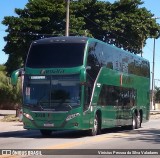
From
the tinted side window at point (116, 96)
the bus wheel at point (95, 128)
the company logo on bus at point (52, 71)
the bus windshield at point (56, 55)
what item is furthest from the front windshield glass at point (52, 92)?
the tinted side window at point (116, 96)

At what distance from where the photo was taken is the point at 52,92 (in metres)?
18.2

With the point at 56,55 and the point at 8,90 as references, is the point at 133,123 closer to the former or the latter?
the point at 56,55

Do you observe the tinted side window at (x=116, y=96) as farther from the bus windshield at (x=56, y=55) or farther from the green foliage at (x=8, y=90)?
the green foliage at (x=8, y=90)

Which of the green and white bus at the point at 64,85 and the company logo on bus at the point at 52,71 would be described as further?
the company logo on bus at the point at 52,71

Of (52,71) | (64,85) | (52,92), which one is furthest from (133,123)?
(52,71)

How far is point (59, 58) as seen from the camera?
18531 millimetres

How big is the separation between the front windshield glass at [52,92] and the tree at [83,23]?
1856 cm

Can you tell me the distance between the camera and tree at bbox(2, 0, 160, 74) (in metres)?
37.4

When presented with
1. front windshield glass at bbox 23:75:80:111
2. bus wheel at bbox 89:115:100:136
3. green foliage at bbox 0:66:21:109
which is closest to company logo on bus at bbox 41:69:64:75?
front windshield glass at bbox 23:75:80:111

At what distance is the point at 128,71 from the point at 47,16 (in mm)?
15212

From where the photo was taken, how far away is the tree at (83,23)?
37438 mm

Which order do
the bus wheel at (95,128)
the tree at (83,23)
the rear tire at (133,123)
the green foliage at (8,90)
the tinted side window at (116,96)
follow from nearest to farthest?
the bus wheel at (95,128)
the tinted side window at (116,96)
the rear tire at (133,123)
the tree at (83,23)
the green foliage at (8,90)

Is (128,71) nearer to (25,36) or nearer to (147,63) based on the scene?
(147,63)

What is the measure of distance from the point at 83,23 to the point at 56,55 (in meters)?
19.8
